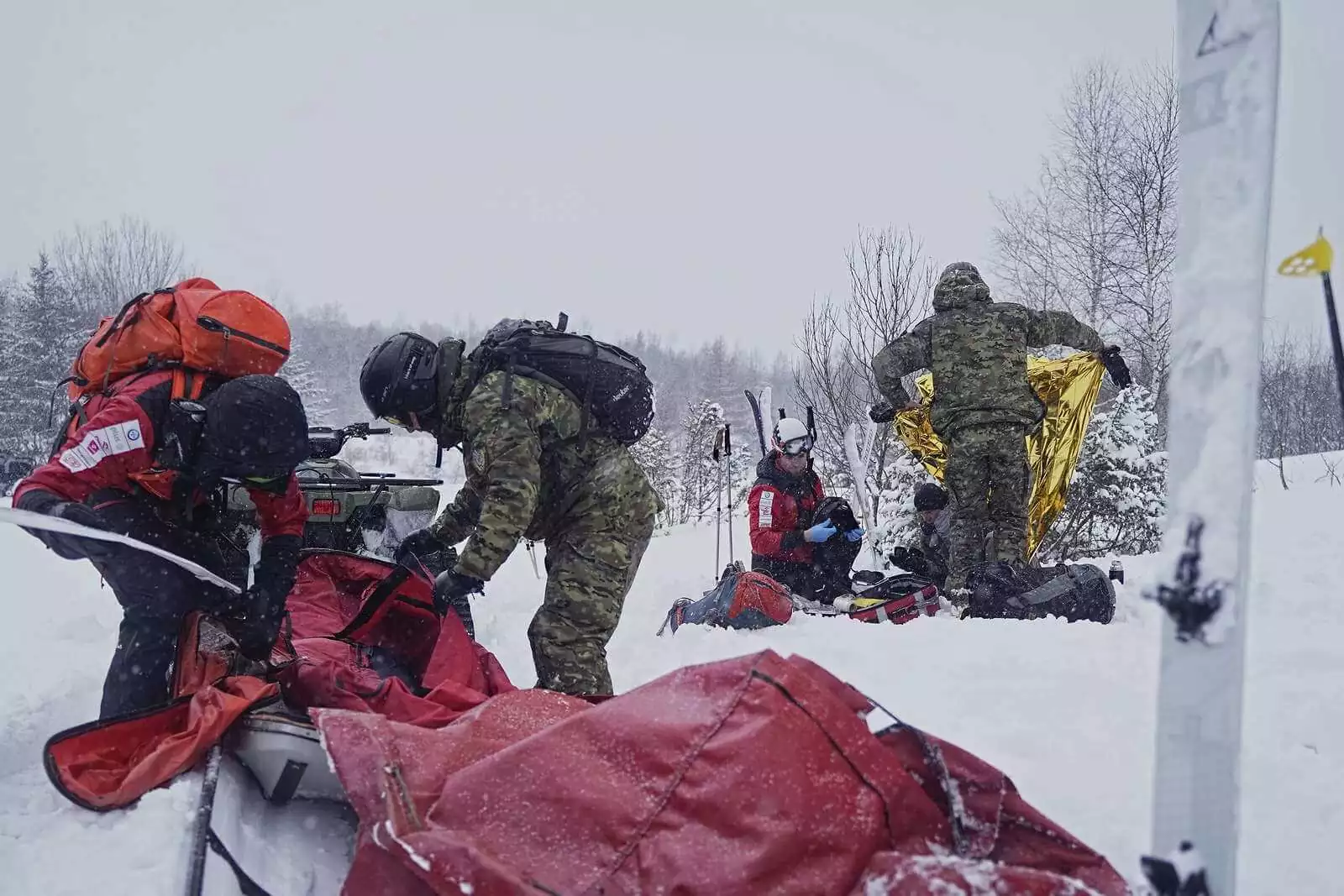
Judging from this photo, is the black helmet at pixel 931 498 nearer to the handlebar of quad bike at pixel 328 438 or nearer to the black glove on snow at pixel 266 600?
Answer: the handlebar of quad bike at pixel 328 438

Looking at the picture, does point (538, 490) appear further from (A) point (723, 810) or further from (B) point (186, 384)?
(A) point (723, 810)

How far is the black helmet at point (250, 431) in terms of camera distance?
2.45 metres

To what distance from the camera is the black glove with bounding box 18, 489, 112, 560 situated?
225cm

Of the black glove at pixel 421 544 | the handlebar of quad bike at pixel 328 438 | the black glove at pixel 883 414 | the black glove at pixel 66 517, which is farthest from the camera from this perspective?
the black glove at pixel 883 414

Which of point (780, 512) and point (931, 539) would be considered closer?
point (780, 512)

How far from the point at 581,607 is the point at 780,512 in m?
3.59

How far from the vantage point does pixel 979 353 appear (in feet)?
17.4

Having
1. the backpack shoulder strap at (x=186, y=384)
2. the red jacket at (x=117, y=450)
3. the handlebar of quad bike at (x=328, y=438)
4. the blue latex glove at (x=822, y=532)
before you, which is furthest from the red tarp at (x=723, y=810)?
the blue latex glove at (x=822, y=532)

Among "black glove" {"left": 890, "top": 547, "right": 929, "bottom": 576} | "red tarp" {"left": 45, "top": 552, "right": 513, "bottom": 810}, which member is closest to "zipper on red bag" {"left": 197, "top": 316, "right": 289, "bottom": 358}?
"red tarp" {"left": 45, "top": 552, "right": 513, "bottom": 810}

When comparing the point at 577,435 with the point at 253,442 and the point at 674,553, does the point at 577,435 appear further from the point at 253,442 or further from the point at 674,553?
the point at 674,553

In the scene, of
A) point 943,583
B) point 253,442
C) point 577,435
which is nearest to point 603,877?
point 253,442

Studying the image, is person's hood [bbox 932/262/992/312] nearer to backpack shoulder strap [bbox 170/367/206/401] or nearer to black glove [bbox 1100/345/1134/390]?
black glove [bbox 1100/345/1134/390]

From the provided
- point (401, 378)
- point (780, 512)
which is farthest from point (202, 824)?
point (780, 512)

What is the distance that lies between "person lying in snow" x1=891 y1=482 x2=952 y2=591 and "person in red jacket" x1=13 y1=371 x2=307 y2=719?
5.15m
